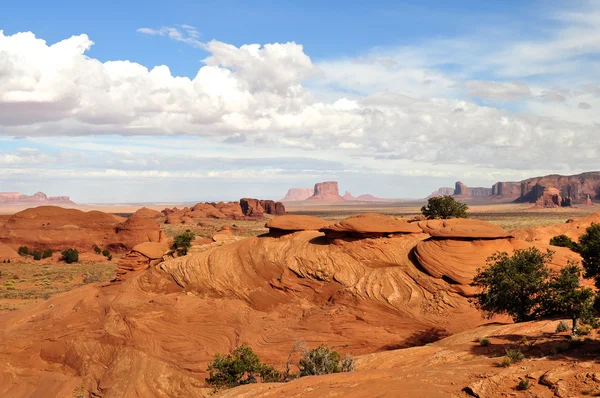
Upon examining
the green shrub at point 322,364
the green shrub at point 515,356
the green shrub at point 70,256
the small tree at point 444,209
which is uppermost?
the small tree at point 444,209

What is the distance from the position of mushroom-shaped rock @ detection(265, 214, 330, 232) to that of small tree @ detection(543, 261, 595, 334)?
1656cm

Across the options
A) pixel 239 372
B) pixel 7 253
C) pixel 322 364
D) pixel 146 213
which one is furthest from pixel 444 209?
pixel 146 213

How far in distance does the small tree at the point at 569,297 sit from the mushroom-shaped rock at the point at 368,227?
11.2 metres

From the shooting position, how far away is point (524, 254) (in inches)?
856

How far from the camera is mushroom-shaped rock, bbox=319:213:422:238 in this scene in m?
30.3

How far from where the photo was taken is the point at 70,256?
64.8 meters

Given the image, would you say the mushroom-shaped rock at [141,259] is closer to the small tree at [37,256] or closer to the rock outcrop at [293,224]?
the rock outcrop at [293,224]

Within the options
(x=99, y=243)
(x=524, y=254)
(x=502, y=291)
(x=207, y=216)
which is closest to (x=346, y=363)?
(x=502, y=291)

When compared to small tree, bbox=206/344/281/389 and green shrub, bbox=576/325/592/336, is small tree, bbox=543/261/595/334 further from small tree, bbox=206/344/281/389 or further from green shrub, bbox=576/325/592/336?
small tree, bbox=206/344/281/389

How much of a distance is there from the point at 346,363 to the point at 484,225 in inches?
603

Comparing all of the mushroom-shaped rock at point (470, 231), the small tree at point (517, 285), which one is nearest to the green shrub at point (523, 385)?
the small tree at point (517, 285)

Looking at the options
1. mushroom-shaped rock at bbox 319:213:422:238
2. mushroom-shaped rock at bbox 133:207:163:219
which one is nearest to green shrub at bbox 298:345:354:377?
mushroom-shaped rock at bbox 319:213:422:238

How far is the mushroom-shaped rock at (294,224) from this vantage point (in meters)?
33.6

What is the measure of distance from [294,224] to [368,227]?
5.82 meters
